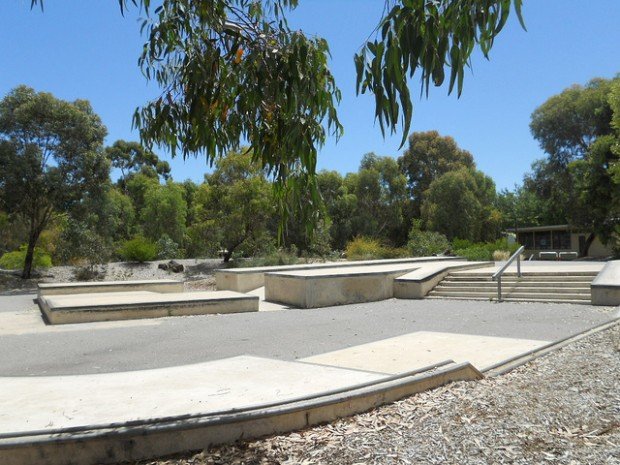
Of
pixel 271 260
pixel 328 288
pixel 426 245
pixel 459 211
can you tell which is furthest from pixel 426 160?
pixel 328 288

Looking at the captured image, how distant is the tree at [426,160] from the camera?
45719mm

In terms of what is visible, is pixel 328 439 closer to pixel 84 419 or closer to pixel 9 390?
pixel 84 419

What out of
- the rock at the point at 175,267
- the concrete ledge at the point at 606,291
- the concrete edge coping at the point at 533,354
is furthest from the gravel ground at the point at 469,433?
the rock at the point at 175,267

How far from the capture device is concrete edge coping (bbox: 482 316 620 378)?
19.0 feet

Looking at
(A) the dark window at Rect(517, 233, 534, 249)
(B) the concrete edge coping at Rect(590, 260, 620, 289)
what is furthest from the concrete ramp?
(A) the dark window at Rect(517, 233, 534, 249)

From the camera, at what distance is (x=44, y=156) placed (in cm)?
2020

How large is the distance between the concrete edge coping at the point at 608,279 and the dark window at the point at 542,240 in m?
32.3

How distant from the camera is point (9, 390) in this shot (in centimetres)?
475

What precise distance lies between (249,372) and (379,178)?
126 feet

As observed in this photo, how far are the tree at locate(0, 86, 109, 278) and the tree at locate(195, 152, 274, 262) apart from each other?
5.11m

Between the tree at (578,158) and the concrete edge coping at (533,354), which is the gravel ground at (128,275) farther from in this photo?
the tree at (578,158)

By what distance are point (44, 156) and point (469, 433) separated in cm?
2008

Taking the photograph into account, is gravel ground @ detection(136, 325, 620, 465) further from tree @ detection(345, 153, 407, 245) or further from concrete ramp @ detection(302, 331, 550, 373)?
tree @ detection(345, 153, 407, 245)

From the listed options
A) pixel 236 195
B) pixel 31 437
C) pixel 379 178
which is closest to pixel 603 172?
pixel 379 178
